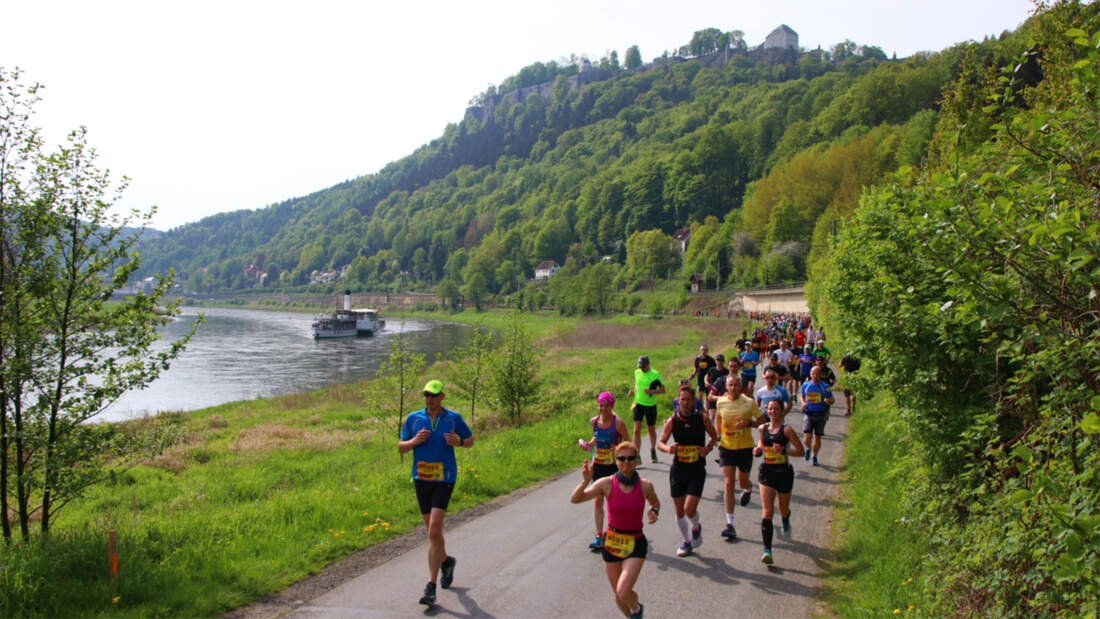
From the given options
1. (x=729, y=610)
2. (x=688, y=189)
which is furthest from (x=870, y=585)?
(x=688, y=189)

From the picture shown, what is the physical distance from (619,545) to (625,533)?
0.38ft

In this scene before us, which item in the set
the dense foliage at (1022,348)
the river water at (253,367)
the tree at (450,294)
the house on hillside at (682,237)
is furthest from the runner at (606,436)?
the tree at (450,294)

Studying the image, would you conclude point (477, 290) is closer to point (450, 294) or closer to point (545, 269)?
point (450, 294)

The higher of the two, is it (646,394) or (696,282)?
(696,282)

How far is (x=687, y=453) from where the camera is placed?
797cm

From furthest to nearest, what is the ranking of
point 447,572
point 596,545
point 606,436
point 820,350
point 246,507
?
point 820,350 → point 246,507 → point 606,436 → point 596,545 → point 447,572

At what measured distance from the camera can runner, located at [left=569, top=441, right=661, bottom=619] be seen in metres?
5.43

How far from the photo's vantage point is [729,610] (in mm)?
6156

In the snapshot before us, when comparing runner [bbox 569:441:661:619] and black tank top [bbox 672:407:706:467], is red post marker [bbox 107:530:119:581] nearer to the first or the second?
runner [bbox 569:441:661:619]

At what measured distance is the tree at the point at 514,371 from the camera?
18.8 m

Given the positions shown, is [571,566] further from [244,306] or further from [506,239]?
[244,306]

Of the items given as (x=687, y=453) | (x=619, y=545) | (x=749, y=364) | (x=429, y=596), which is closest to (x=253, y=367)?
(x=749, y=364)

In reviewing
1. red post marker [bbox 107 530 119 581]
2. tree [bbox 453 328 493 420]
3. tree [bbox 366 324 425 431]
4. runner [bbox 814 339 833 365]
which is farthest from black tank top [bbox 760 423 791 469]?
tree [bbox 453 328 493 420]

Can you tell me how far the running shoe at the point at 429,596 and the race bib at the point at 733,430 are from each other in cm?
426
